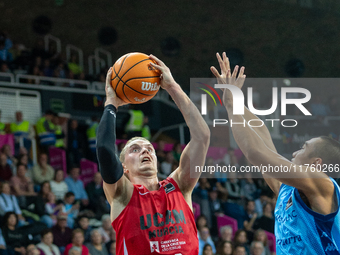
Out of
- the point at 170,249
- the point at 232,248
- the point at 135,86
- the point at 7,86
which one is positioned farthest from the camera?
the point at 7,86

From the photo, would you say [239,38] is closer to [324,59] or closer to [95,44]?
[324,59]

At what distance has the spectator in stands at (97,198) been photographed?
8.42m

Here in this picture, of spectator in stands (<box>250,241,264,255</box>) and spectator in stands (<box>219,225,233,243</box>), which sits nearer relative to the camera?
spectator in stands (<box>250,241,264,255</box>)

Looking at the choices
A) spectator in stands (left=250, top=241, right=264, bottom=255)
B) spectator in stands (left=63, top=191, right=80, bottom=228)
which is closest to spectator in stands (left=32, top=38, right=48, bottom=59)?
spectator in stands (left=63, top=191, right=80, bottom=228)

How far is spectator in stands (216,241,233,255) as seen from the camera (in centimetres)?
797

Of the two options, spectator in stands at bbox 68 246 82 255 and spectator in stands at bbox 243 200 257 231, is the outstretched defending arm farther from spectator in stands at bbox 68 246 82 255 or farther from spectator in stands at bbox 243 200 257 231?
spectator in stands at bbox 243 200 257 231

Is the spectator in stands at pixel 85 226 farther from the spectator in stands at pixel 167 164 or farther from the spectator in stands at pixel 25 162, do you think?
the spectator in stands at pixel 167 164

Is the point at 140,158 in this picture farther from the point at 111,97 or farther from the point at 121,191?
the point at 111,97

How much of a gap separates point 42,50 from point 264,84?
7.67m

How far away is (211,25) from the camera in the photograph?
15.6 metres

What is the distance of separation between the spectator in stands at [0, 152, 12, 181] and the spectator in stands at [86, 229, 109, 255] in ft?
6.92

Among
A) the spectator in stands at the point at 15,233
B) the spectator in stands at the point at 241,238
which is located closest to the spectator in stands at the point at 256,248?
the spectator in stands at the point at 241,238

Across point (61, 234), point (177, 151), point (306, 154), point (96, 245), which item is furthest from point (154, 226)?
point (177, 151)

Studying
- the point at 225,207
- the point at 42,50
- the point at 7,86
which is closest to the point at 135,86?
the point at 225,207
